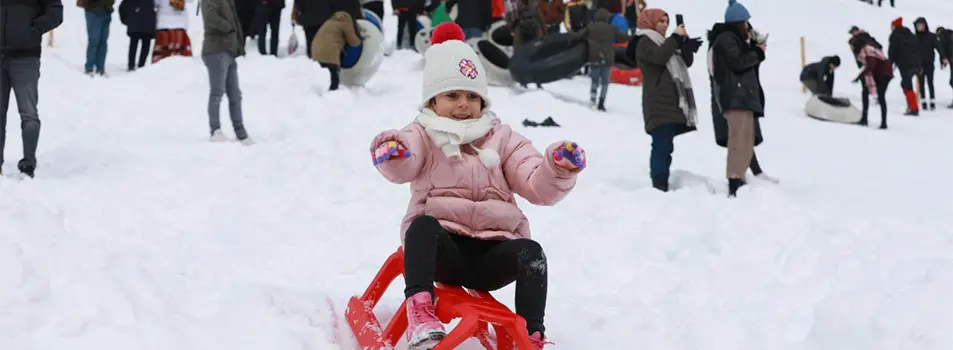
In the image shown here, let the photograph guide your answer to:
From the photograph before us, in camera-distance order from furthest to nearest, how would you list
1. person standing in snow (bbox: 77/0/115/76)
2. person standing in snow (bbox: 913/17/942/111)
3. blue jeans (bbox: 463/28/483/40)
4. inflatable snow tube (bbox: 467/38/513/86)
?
person standing in snow (bbox: 913/17/942/111), blue jeans (bbox: 463/28/483/40), inflatable snow tube (bbox: 467/38/513/86), person standing in snow (bbox: 77/0/115/76)

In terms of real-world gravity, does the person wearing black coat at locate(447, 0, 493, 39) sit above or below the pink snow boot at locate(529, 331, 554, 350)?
above

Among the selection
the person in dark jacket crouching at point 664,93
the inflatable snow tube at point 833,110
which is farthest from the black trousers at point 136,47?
the inflatable snow tube at point 833,110

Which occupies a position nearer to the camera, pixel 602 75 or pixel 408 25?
pixel 602 75

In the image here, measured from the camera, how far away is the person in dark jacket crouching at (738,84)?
689 centimetres

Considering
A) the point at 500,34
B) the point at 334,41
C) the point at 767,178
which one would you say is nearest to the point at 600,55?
the point at 500,34

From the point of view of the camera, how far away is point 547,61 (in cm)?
1278

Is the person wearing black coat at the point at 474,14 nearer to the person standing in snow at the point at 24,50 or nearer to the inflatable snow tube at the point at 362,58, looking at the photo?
the inflatable snow tube at the point at 362,58

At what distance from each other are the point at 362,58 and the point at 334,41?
649mm

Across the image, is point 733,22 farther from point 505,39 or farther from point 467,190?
point 505,39

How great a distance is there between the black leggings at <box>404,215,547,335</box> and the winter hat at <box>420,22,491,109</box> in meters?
0.54

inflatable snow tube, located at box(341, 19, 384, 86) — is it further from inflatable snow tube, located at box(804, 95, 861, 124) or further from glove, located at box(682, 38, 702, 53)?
inflatable snow tube, located at box(804, 95, 861, 124)

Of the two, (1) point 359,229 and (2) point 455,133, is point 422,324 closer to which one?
(2) point 455,133

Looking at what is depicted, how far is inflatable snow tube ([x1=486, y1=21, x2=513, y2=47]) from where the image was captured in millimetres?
14383

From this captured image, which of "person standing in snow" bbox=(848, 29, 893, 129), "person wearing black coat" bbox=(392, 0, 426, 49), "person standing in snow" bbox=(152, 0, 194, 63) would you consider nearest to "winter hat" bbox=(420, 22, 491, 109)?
"person standing in snow" bbox=(848, 29, 893, 129)
